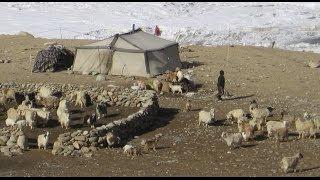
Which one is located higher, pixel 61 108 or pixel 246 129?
pixel 246 129

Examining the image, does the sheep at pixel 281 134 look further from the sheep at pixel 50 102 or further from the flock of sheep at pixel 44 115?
the sheep at pixel 50 102


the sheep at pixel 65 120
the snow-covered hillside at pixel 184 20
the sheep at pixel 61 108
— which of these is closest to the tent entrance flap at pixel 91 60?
the sheep at pixel 61 108

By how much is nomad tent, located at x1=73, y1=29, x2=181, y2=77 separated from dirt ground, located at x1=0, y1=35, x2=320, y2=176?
853 mm

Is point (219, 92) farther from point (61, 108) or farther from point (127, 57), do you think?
point (61, 108)

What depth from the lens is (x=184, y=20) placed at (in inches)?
2287

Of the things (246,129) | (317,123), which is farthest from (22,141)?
(317,123)

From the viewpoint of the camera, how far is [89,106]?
26656 mm

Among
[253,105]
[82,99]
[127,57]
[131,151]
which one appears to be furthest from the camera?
[127,57]

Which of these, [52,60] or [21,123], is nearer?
[21,123]

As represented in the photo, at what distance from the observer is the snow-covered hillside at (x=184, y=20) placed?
50.1 m

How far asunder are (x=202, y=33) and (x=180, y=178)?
34.1 metres

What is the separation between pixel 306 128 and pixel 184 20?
36654 millimetres

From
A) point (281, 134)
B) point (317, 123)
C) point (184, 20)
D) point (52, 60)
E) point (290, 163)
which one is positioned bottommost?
point (184, 20)

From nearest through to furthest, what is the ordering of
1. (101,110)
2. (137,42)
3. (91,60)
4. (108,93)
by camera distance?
(101,110)
(108,93)
(137,42)
(91,60)
